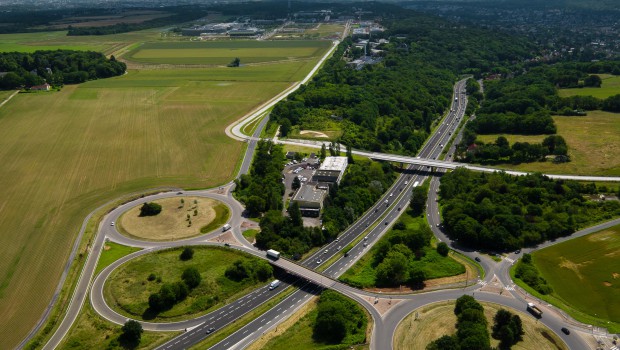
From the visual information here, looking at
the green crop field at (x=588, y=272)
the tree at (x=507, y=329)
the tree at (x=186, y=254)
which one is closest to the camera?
the tree at (x=507, y=329)

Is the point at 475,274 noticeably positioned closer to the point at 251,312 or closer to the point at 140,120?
the point at 251,312

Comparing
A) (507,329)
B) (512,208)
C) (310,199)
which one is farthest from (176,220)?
(512,208)

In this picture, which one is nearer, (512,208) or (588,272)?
(588,272)

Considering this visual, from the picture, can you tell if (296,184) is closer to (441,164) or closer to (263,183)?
(263,183)

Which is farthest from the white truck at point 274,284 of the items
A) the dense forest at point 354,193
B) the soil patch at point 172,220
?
the soil patch at point 172,220

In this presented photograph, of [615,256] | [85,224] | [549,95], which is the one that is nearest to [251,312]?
[85,224]

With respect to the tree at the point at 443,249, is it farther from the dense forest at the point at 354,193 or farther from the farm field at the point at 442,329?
the dense forest at the point at 354,193
